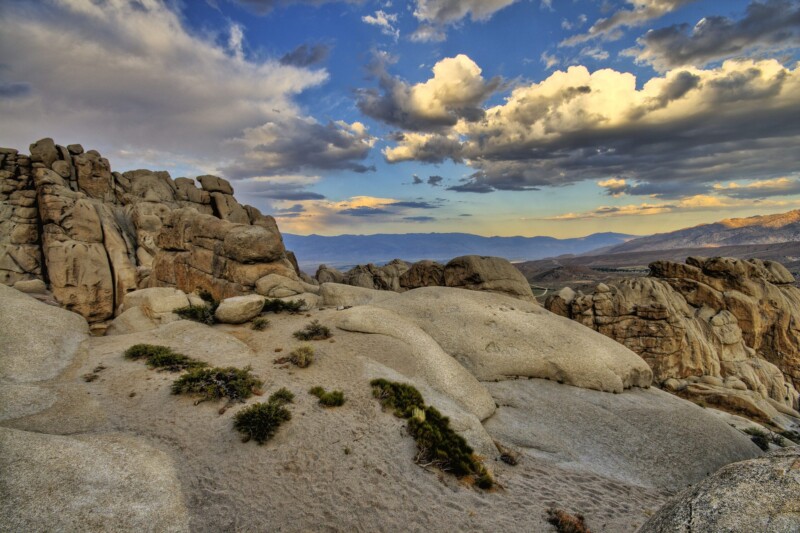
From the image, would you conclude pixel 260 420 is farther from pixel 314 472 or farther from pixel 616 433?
pixel 616 433

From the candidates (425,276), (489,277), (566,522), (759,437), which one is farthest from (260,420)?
(425,276)

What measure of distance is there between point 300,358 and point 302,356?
15cm

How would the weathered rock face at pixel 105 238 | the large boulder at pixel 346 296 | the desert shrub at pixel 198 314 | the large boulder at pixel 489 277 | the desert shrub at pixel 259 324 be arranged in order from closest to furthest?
1. the desert shrub at pixel 259 324
2. the desert shrub at pixel 198 314
3. the large boulder at pixel 346 296
4. the weathered rock face at pixel 105 238
5. the large boulder at pixel 489 277

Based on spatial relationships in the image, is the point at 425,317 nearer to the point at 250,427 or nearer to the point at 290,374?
the point at 290,374

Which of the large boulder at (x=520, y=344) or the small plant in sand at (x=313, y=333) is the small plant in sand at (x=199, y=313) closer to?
the small plant in sand at (x=313, y=333)

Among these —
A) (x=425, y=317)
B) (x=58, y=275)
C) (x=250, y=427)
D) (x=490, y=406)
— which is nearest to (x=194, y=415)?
(x=250, y=427)

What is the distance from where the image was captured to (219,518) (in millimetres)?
8359

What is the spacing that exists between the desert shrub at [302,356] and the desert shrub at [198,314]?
7.88 m

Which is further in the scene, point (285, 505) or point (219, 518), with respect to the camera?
point (285, 505)

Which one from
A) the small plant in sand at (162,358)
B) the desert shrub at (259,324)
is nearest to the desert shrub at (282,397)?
the small plant in sand at (162,358)

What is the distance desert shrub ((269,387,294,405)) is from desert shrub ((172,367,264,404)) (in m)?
1.01

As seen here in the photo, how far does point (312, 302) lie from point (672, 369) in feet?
117

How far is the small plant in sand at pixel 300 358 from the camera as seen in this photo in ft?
55.8

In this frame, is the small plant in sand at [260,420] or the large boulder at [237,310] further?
the large boulder at [237,310]
